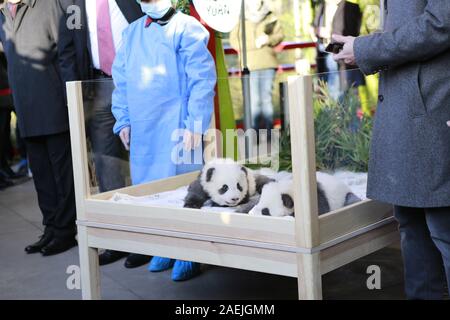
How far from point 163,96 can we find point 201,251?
73 centimetres

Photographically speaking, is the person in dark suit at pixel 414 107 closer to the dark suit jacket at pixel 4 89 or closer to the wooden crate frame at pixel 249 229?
the wooden crate frame at pixel 249 229

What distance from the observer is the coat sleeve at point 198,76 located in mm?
2658

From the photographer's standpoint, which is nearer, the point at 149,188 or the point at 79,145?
the point at 79,145

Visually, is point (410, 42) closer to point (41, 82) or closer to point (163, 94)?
point (163, 94)

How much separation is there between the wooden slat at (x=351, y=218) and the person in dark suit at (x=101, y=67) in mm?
1033

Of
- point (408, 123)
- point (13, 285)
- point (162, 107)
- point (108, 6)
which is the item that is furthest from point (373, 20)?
point (13, 285)

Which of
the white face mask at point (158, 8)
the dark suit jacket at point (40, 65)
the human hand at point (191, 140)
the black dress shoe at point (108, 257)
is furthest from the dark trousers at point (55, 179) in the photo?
the human hand at point (191, 140)

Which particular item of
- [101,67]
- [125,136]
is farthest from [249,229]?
[101,67]

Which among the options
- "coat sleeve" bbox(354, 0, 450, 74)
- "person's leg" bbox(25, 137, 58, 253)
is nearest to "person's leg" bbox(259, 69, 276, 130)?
"coat sleeve" bbox(354, 0, 450, 74)

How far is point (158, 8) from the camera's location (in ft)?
10.1

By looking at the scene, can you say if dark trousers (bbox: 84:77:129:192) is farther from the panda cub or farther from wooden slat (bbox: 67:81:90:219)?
the panda cub

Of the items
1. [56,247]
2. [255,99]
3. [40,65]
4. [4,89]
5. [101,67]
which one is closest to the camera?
[255,99]
